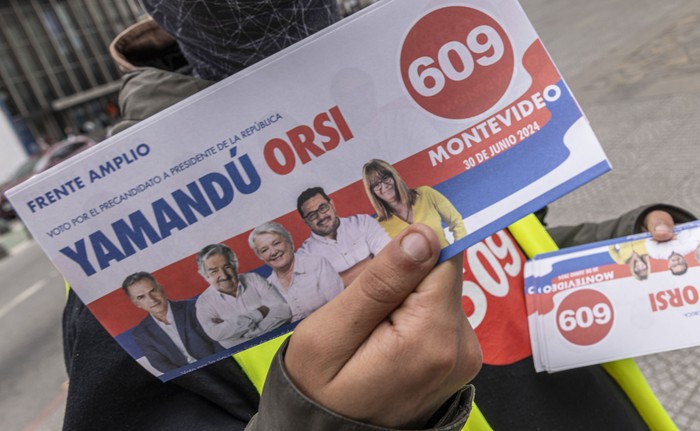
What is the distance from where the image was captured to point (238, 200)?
0.81 meters

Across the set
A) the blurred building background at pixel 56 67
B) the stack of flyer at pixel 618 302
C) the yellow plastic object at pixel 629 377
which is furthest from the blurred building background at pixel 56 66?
the stack of flyer at pixel 618 302

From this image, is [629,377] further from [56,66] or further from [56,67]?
[56,66]

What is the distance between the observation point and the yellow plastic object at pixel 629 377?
129 cm

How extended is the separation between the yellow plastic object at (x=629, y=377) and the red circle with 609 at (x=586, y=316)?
116 mm

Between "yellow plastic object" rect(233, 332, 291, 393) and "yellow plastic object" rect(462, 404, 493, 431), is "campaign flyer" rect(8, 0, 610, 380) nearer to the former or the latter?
"yellow plastic object" rect(233, 332, 291, 393)

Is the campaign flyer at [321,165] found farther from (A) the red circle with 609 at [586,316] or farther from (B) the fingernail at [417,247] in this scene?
(A) the red circle with 609 at [586,316]

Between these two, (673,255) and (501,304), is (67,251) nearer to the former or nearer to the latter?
(501,304)

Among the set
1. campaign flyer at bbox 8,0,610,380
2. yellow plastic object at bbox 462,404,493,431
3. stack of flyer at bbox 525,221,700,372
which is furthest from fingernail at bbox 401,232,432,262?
stack of flyer at bbox 525,221,700,372

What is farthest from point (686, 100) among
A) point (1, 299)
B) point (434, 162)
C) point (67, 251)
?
point (1, 299)

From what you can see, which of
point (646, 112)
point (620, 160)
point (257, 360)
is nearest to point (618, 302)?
point (257, 360)

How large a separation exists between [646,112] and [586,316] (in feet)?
17.4

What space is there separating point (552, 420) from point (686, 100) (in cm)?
553

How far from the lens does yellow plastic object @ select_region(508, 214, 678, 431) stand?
129cm

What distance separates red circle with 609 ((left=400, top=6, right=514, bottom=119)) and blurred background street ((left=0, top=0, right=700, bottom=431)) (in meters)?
2.36
